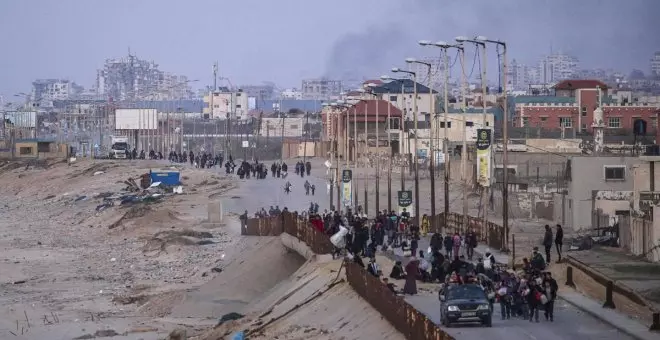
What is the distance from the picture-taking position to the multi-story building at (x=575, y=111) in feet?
289

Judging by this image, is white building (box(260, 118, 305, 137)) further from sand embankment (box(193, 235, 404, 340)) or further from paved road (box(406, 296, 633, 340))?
paved road (box(406, 296, 633, 340))

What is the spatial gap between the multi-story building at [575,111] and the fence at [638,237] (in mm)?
50261

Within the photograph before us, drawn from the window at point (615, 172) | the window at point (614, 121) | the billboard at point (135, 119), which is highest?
the billboard at point (135, 119)

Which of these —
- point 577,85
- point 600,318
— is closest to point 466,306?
point 600,318

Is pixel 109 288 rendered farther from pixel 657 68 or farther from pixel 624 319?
pixel 657 68

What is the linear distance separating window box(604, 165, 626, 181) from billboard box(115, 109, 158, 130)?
364 feet

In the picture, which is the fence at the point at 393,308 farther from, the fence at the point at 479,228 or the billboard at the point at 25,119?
the billboard at the point at 25,119

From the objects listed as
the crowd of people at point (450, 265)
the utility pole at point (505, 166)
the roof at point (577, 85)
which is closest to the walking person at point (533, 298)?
the crowd of people at point (450, 265)

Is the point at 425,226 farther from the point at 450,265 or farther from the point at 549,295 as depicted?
the point at 549,295

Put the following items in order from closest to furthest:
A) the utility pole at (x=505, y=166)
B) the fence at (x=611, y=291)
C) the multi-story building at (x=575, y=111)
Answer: the fence at (x=611, y=291)
the utility pole at (x=505, y=166)
the multi-story building at (x=575, y=111)

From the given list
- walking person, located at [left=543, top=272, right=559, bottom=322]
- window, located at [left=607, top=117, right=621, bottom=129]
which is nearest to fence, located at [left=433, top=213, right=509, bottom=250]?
walking person, located at [left=543, top=272, right=559, bottom=322]

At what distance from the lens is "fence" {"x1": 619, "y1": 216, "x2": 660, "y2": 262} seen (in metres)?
33.4

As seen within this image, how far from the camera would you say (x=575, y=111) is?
94750 mm

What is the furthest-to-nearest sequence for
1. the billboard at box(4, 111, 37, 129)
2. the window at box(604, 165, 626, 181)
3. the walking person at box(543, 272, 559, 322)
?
the billboard at box(4, 111, 37, 129)
the window at box(604, 165, 626, 181)
the walking person at box(543, 272, 559, 322)
